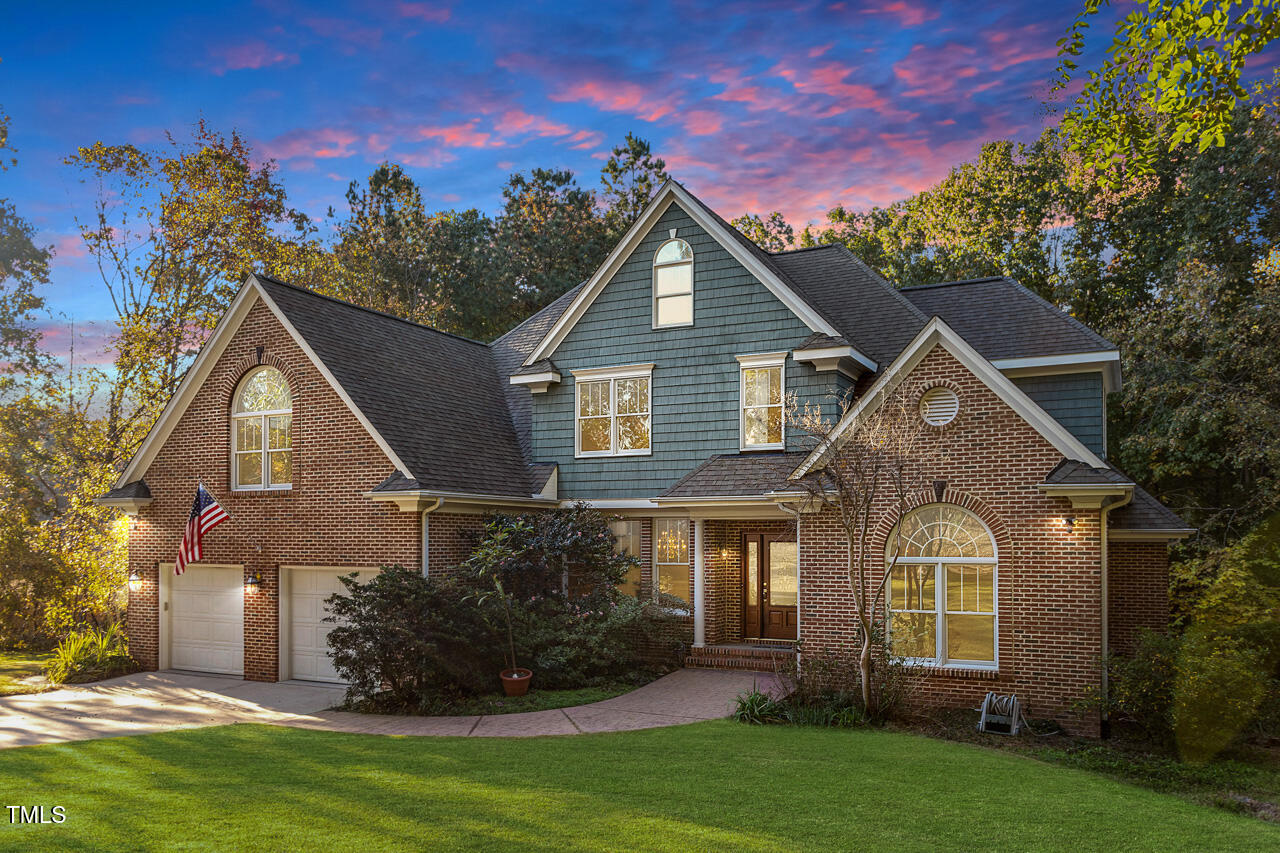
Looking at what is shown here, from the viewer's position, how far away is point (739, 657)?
16.5m

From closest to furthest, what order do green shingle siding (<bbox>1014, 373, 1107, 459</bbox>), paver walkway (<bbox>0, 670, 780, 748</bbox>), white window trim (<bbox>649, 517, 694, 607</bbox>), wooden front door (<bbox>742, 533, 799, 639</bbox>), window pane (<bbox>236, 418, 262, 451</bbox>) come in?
paver walkway (<bbox>0, 670, 780, 748</bbox>), green shingle siding (<bbox>1014, 373, 1107, 459</bbox>), window pane (<bbox>236, 418, 262, 451</bbox>), wooden front door (<bbox>742, 533, 799, 639</bbox>), white window trim (<bbox>649, 517, 694, 607</bbox>)

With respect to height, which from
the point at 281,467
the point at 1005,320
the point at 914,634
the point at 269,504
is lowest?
the point at 914,634

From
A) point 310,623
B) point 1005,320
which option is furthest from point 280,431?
point 1005,320

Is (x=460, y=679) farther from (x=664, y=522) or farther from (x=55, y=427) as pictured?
(x=55, y=427)

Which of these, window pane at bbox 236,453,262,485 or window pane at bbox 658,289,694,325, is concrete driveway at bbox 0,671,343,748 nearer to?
window pane at bbox 236,453,262,485

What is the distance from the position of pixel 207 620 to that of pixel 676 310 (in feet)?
37.8

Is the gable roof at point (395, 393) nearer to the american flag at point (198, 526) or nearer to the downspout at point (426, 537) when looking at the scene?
the downspout at point (426, 537)

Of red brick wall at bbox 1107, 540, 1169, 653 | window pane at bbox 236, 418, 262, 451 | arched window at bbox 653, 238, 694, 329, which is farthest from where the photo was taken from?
arched window at bbox 653, 238, 694, 329

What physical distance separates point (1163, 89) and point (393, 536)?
42.3 feet

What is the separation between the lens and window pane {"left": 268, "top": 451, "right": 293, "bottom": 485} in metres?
16.8

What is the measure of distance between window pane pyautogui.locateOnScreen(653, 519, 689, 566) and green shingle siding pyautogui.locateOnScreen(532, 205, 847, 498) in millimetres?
855

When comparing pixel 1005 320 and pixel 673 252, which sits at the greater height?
pixel 673 252

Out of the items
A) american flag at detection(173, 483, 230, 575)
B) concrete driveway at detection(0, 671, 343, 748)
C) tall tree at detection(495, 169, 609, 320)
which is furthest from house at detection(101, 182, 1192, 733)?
tall tree at detection(495, 169, 609, 320)

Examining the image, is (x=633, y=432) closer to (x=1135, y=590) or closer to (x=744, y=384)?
(x=744, y=384)
